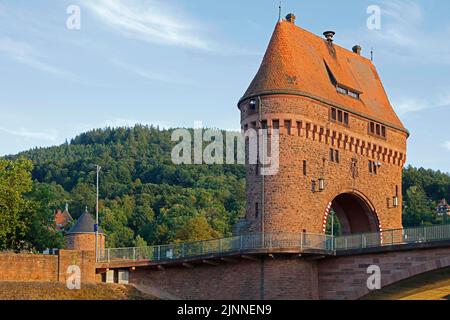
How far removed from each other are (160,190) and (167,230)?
38.7 meters

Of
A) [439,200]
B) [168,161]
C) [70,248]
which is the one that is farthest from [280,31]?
[168,161]

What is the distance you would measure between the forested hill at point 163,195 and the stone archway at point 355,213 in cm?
3626

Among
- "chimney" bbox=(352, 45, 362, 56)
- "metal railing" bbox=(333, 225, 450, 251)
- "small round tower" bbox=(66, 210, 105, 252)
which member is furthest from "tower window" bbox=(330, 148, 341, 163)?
"small round tower" bbox=(66, 210, 105, 252)

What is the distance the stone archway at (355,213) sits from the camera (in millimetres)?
60125

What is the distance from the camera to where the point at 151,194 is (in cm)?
15925

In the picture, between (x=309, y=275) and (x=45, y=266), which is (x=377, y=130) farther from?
(x=45, y=266)

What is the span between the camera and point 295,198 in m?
53.4

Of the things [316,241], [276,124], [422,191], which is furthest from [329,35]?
[422,191]

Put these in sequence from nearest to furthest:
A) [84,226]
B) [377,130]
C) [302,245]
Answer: [302,245] → [377,130] → [84,226]

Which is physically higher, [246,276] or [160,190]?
[160,190]

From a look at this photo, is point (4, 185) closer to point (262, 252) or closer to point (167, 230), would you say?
point (262, 252)

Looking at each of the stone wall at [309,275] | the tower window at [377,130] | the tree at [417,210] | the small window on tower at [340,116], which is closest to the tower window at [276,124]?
the small window on tower at [340,116]

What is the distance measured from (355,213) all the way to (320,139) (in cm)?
863
